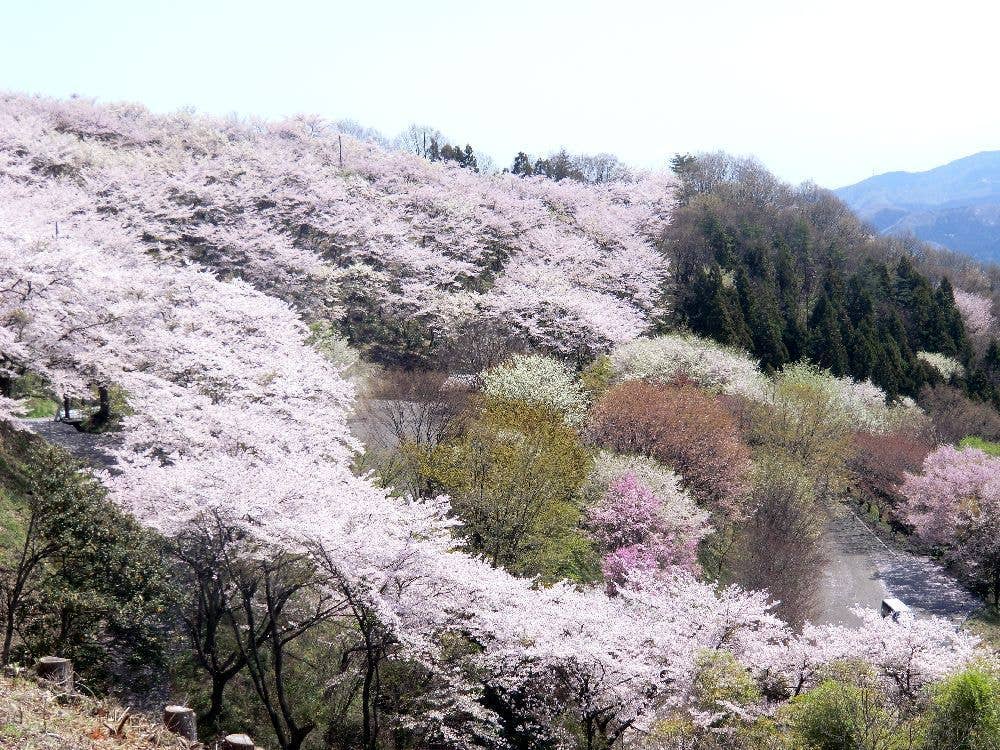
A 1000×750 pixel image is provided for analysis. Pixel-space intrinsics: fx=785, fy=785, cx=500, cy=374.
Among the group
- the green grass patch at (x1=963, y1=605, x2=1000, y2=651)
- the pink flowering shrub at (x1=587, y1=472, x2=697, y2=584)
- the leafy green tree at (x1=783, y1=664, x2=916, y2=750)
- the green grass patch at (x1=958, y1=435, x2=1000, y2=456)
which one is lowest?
the green grass patch at (x1=963, y1=605, x2=1000, y2=651)

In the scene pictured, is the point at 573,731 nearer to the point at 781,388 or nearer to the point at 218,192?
the point at 781,388

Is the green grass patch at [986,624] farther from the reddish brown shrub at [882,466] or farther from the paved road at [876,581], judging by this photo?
the reddish brown shrub at [882,466]

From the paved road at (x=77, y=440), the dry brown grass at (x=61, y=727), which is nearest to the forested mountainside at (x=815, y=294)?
the paved road at (x=77, y=440)

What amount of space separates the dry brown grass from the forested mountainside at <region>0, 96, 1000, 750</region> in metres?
4.91

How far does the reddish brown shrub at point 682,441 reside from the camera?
2622cm

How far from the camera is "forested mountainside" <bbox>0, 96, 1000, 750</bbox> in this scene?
38.2 feet

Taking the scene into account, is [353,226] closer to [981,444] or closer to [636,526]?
[636,526]

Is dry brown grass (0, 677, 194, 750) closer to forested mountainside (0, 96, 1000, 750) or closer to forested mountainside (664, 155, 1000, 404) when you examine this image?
forested mountainside (0, 96, 1000, 750)

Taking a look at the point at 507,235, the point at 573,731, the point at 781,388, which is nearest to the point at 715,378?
the point at 781,388

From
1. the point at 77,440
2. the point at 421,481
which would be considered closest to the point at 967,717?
the point at 421,481

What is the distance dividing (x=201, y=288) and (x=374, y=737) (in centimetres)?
1537

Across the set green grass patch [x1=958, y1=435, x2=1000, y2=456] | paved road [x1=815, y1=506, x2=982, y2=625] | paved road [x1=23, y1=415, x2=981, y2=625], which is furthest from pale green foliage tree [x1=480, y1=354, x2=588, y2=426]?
green grass patch [x1=958, y1=435, x2=1000, y2=456]

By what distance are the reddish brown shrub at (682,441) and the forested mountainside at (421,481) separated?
0.40ft

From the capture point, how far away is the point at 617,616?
15.0 m
